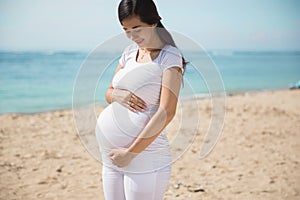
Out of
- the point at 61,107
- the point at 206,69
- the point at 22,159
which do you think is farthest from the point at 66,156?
the point at 61,107

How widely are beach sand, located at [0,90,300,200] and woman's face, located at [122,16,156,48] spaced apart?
77cm

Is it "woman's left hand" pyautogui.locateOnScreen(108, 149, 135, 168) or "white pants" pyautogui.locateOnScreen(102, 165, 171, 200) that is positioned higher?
"woman's left hand" pyautogui.locateOnScreen(108, 149, 135, 168)

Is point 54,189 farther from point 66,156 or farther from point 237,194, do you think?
point 237,194

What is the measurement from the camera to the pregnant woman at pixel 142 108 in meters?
1.57

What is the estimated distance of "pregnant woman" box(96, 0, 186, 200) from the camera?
5.14ft

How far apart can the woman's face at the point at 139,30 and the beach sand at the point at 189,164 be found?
77 cm

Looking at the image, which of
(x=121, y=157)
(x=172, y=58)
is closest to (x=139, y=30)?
(x=172, y=58)

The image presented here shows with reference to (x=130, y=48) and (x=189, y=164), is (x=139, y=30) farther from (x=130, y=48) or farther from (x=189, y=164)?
(x=189, y=164)

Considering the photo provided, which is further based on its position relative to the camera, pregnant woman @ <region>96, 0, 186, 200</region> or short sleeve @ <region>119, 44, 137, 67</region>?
short sleeve @ <region>119, 44, 137, 67</region>

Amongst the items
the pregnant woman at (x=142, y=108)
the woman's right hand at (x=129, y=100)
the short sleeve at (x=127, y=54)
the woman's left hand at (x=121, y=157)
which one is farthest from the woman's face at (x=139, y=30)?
the woman's left hand at (x=121, y=157)

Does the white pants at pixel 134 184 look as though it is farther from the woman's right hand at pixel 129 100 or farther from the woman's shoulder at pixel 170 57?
the woman's shoulder at pixel 170 57

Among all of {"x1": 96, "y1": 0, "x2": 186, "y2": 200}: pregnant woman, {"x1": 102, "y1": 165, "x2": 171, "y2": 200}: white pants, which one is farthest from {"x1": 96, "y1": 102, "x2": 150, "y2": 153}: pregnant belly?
{"x1": 102, "y1": 165, "x2": 171, "y2": 200}: white pants

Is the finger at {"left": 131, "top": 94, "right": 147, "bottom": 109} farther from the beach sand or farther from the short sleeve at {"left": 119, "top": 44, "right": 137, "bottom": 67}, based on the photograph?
the beach sand

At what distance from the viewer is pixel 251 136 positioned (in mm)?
5246
